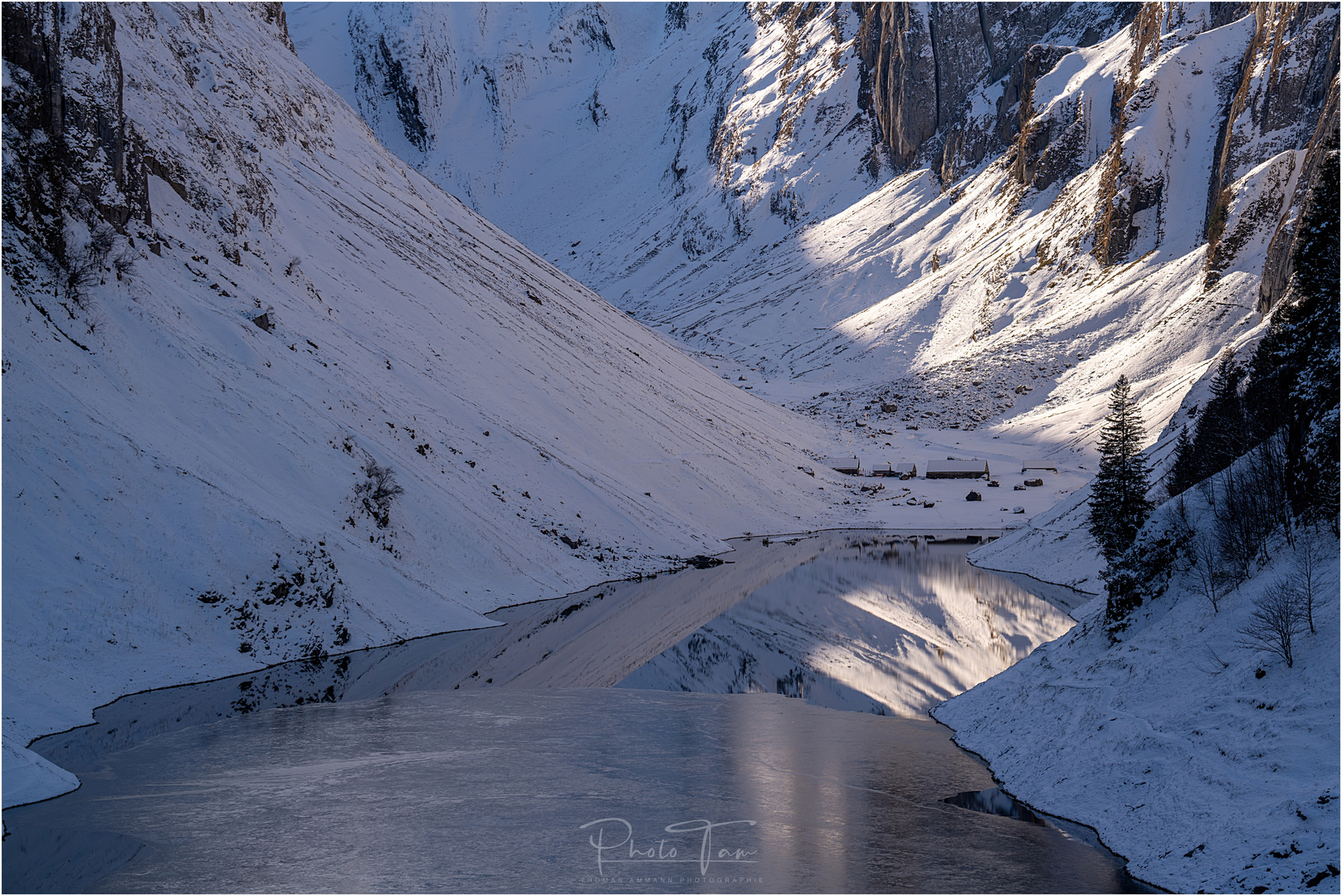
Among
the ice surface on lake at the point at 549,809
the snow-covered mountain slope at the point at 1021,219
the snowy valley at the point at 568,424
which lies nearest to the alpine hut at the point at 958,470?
the snowy valley at the point at 568,424

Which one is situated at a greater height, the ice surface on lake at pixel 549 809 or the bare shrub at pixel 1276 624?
the bare shrub at pixel 1276 624

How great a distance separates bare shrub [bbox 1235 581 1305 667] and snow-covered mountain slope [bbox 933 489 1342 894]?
137mm

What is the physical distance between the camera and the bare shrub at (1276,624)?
15.9 meters

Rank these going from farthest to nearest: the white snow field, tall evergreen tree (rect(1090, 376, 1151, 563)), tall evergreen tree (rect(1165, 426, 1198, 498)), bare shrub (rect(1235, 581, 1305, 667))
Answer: tall evergreen tree (rect(1165, 426, 1198, 498))
tall evergreen tree (rect(1090, 376, 1151, 563))
bare shrub (rect(1235, 581, 1305, 667))
the white snow field

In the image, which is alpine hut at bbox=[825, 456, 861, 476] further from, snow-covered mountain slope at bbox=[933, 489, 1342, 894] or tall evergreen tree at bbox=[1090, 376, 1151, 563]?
snow-covered mountain slope at bbox=[933, 489, 1342, 894]

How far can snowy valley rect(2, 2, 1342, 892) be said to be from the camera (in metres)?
18.8

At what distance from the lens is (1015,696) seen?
A: 23.2 meters

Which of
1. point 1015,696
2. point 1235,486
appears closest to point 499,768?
point 1015,696

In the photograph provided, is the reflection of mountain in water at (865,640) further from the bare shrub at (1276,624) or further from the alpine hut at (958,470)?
the alpine hut at (958,470)

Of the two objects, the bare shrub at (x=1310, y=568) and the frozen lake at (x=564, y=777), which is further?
the bare shrub at (x=1310, y=568)

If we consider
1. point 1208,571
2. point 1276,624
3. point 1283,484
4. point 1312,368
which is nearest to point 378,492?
point 1208,571

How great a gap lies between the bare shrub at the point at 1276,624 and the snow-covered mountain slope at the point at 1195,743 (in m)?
0.14

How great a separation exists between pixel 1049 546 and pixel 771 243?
138161 millimetres

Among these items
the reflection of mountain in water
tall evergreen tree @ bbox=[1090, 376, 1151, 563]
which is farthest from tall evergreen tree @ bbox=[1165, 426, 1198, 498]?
the reflection of mountain in water
